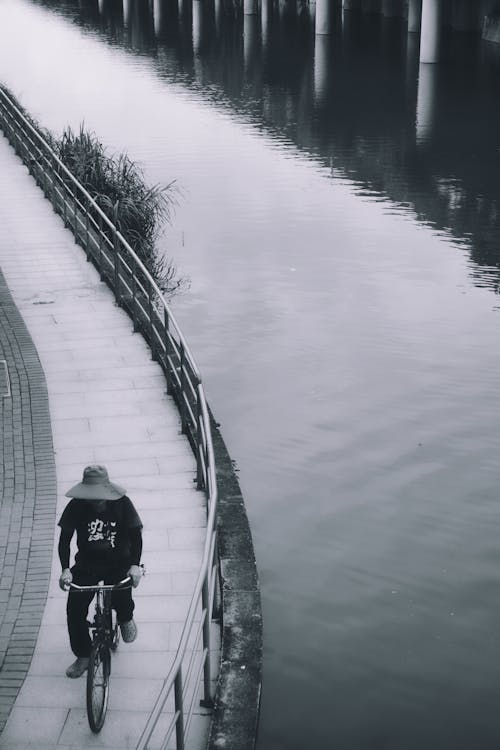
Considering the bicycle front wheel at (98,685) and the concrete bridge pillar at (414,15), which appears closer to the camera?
the bicycle front wheel at (98,685)

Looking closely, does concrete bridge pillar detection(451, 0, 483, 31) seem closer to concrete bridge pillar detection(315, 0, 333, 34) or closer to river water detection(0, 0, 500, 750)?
concrete bridge pillar detection(315, 0, 333, 34)

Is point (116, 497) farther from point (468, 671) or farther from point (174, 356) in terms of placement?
point (174, 356)

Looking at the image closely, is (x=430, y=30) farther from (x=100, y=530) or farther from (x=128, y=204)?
(x=100, y=530)

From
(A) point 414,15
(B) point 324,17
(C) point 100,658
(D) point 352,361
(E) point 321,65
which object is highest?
(A) point 414,15

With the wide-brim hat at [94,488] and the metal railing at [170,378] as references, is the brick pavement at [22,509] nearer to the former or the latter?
the metal railing at [170,378]

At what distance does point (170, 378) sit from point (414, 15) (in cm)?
5080

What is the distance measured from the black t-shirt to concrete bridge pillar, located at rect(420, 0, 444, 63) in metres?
43.9

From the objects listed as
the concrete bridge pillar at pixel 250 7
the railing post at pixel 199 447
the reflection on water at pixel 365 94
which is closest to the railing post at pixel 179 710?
the railing post at pixel 199 447

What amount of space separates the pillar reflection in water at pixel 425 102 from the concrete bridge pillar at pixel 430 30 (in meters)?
0.48

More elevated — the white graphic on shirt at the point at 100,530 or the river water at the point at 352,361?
the white graphic on shirt at the point at 100,530

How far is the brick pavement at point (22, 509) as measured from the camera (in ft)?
24.4

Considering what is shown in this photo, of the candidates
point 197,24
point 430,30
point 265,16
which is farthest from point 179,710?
point 265,16

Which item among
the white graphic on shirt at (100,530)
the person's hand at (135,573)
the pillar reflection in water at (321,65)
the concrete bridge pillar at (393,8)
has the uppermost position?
the concrete bridge pillar at (393,8)

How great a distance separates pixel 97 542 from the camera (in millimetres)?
6637
